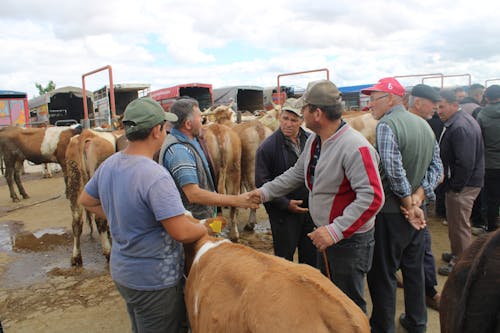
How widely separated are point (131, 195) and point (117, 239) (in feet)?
1.11

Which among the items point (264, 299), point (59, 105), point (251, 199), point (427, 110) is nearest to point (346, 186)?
point (251, 199)

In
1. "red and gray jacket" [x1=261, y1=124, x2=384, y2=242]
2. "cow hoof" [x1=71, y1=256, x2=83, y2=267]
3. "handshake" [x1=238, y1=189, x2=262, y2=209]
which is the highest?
"red and gray jacket" [x1=261, y1=124, x2=384, y2=242]

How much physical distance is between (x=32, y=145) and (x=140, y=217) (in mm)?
9161

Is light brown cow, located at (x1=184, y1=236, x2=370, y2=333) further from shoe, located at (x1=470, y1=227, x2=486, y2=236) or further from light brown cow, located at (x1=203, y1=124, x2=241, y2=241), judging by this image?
shoe, located at (x1=470, y1=227, x2=486, y2=236)

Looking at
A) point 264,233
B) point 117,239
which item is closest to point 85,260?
point 264,233

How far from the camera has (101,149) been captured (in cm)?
580

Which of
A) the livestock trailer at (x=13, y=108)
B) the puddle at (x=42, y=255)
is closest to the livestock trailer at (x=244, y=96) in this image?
the livestock trailer at (x=13, y=108)

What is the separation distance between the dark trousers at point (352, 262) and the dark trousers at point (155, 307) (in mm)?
1106

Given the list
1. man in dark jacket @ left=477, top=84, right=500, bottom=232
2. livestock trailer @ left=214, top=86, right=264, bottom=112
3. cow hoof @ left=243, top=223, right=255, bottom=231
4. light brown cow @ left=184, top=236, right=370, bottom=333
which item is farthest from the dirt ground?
livestock trailer @ left=214, top=86, right=264, bottom=112

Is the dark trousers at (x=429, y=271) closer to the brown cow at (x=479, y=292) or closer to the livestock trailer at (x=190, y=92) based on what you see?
the brown cow at (x=479, y=292)

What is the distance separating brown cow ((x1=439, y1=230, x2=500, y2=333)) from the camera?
3.99 ft

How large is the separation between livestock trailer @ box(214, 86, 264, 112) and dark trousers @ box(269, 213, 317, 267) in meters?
18.5

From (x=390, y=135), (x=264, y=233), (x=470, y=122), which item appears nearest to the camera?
(x=390, y=135)

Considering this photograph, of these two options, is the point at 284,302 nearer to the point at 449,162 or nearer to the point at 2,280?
the point at 449,162
